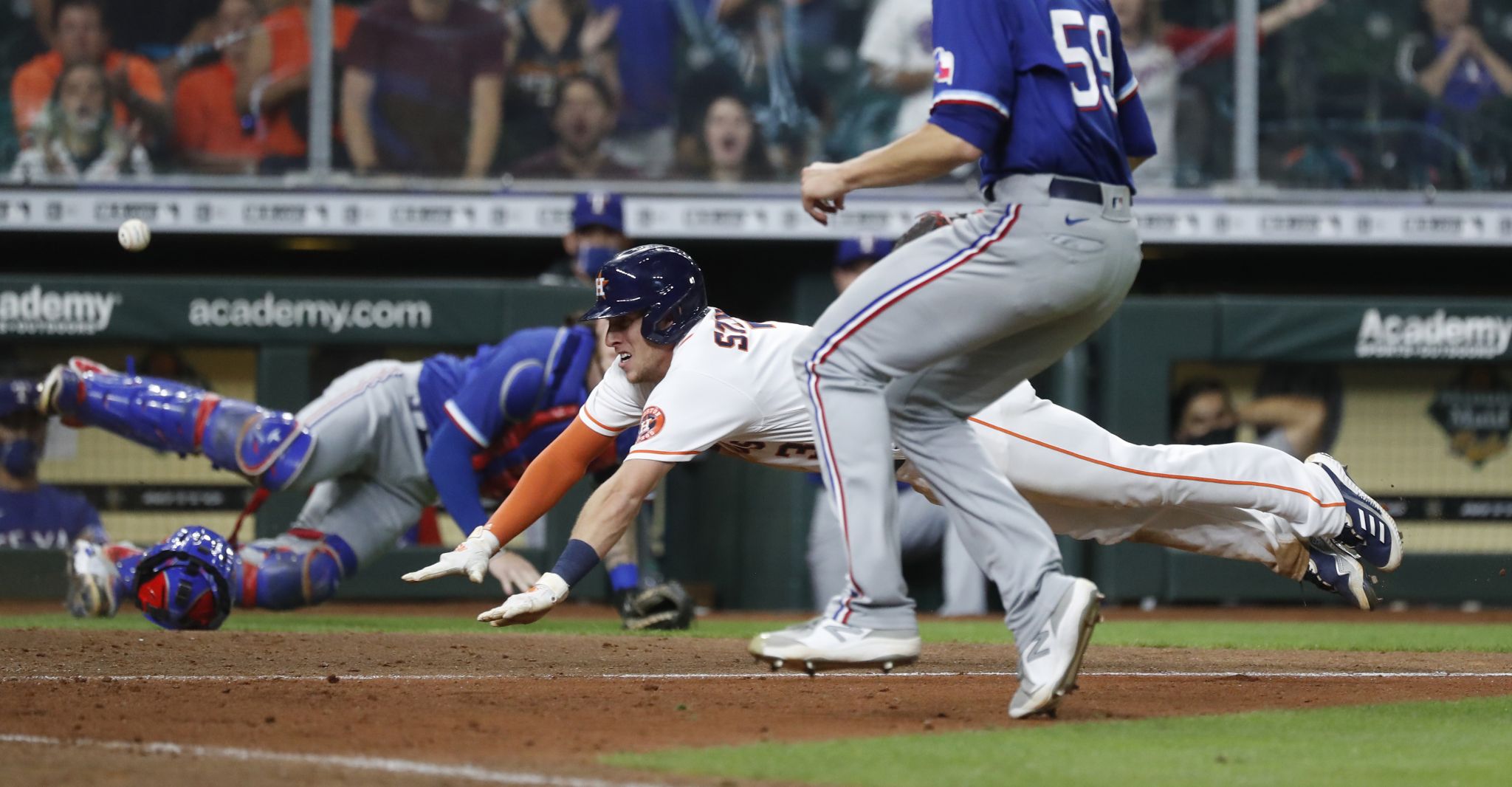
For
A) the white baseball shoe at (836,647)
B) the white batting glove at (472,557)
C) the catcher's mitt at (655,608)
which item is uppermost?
the white batting glove at (472,557)

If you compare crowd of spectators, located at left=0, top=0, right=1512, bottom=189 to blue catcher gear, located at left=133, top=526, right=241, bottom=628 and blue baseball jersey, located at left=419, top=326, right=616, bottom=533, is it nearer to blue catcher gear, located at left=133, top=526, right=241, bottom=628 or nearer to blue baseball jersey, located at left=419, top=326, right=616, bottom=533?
blue baseball jersey, located at left=419, top=326, right=616, bottom=533

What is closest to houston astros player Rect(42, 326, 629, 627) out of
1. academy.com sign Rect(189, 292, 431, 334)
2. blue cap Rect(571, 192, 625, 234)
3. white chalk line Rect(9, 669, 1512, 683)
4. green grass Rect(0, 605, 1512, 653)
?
green grass Rect(0, 605, 1512, 653)

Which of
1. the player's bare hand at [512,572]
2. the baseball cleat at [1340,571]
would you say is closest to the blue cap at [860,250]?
the player's bare hand at [512,572]

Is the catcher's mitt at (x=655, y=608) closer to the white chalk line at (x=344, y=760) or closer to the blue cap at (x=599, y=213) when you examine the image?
the blue cap at (x=599, y=213)

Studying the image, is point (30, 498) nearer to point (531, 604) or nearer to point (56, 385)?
point (56, 385)

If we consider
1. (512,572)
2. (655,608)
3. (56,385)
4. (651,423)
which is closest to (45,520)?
(56,385)

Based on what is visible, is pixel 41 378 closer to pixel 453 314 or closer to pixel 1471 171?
pixel 453 314
